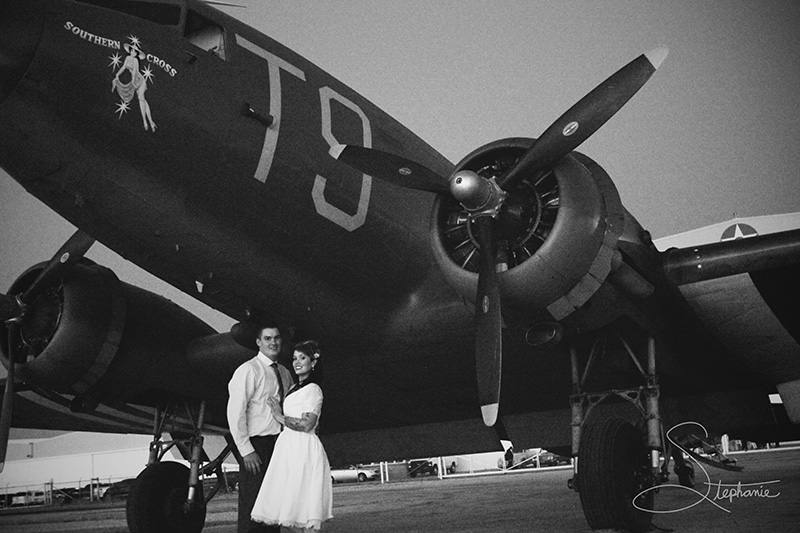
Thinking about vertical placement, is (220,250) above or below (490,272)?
above

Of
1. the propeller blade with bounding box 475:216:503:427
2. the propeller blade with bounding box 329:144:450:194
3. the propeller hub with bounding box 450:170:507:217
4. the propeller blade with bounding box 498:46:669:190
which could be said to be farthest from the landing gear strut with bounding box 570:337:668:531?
the propeller blade with bounding box 329:144:450:194

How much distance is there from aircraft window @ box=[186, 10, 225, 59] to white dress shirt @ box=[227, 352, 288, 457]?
276cm

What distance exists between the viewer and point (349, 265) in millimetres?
5906

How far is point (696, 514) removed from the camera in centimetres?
589

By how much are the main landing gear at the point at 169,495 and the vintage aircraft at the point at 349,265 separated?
23 millimetres

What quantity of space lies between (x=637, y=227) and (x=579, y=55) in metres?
5.57

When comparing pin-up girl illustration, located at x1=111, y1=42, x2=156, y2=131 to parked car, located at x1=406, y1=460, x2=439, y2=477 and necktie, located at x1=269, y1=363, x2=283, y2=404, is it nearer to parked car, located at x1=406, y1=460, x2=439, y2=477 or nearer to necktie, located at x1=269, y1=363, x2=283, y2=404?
necktie, located at x1=269, y1=363, x2=283, y2=404

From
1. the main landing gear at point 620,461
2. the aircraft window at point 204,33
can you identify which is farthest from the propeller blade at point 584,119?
the aircraft window at point 204,33

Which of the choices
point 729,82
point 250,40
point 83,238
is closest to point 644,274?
point 250,40

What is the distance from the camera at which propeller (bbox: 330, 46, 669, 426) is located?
14.9ft

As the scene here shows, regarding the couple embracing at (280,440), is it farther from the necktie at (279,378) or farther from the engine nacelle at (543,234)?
the engine nacelle at (543,234)

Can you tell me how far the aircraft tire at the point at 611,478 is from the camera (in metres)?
4.58

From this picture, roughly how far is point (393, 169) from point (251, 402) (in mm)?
2139

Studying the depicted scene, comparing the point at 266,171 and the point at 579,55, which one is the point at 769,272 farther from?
the point at 579,55
